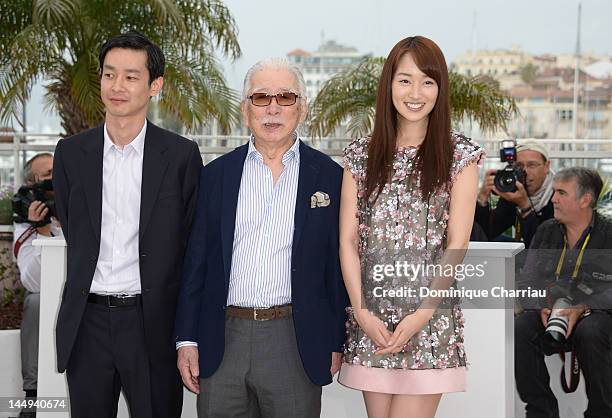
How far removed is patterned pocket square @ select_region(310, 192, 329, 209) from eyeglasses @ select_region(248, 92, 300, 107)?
343mm

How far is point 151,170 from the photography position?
9.96 ft

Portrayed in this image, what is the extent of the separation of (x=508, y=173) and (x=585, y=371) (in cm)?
175

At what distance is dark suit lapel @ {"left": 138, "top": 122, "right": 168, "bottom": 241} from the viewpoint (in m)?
2.98

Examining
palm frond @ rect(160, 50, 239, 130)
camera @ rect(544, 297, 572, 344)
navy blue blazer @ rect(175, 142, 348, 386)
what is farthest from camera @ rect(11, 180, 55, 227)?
palm frond @ rect(160, 50, 239, 130)

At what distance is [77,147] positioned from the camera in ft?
10.2

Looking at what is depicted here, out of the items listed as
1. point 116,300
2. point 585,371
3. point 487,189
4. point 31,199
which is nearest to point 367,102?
point 487,189

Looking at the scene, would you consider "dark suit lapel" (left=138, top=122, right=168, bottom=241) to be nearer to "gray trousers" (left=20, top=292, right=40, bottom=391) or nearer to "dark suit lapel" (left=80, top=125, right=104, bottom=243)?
"dark suit lapel" (left=80, top=125, right=104, bottom=243)

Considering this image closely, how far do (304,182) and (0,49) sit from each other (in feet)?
22.2

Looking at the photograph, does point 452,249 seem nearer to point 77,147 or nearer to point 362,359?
point 362,359

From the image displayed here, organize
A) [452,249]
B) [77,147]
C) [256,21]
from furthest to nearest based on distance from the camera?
[256,21] → [77,147] → [452,249]

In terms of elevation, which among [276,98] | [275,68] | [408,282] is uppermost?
[275,68]

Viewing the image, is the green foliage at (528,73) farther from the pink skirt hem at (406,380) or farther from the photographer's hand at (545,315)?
the pink skirt hem at (406,380)

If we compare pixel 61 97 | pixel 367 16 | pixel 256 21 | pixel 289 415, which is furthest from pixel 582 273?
pixel 367 16

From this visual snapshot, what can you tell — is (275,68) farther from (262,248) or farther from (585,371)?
(585,371)
